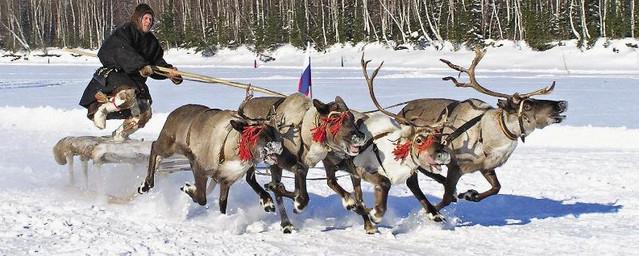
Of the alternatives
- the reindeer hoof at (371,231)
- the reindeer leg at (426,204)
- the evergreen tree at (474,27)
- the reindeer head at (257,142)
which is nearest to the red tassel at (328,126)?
the reindeer head at (257,142)

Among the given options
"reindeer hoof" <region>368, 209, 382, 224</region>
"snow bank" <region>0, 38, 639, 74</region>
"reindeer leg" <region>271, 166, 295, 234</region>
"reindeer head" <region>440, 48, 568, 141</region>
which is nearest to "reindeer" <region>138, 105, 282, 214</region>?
"reindeer leg" <region>271, 166, 295, 234</region>

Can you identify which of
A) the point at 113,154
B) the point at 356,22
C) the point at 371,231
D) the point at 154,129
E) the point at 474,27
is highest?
the point at 356,22

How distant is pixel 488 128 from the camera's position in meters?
6.88

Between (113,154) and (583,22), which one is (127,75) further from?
(583,22)

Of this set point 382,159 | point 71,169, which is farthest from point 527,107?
point 71,169

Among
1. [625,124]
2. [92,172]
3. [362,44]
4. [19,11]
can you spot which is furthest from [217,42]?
[92,172]

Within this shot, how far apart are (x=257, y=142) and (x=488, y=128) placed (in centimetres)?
212

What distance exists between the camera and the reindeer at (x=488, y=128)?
6695mm

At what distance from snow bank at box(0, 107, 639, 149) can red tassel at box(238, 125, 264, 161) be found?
7.72 m

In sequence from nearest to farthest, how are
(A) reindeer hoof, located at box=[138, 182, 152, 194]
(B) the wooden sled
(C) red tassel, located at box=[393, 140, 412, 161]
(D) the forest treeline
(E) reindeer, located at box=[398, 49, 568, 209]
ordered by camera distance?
(C) red tassel, located at box=[393, 140, 412, 161] < (E) reindeer, located at box=[398, 49, 568, 209] < (A) reindeer hoof, located at box=[138, 182, 152, 194] < (B) the wooden sled < (D) the forest treeline

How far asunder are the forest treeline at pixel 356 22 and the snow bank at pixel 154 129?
29.3 metres

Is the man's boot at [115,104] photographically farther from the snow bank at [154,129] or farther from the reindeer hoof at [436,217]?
the snow bank at [154,129]

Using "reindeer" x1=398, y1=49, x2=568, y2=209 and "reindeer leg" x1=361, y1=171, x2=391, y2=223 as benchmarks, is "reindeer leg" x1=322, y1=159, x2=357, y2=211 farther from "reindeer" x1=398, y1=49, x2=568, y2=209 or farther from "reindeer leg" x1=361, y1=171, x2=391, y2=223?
"reindeer" x1=398, y1=49, x2=568, y2=209

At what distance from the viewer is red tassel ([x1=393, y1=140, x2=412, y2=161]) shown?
20.6 feet
